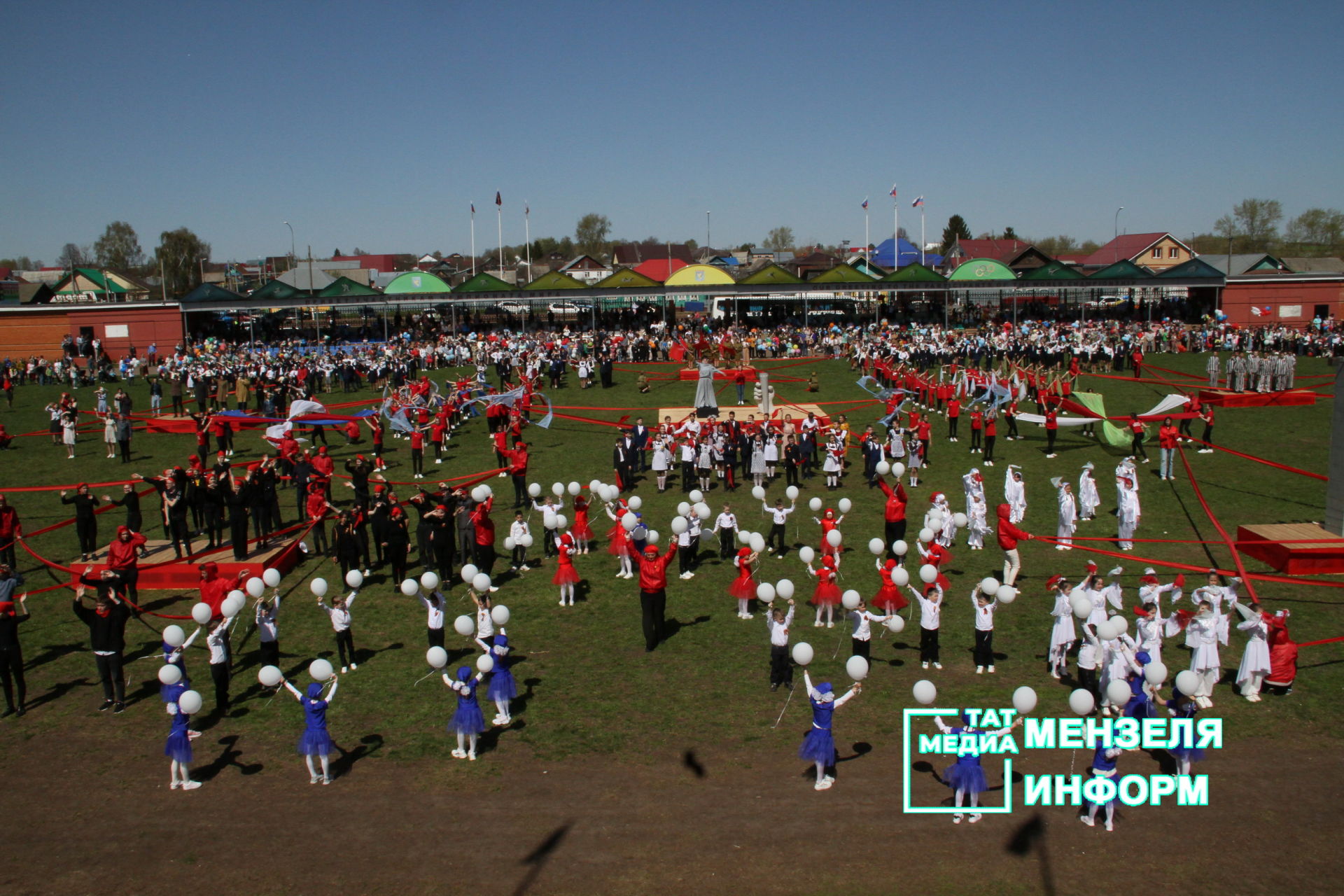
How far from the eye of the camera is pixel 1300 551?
14117 millimetres

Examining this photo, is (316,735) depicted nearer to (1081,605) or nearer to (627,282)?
(1081,605)

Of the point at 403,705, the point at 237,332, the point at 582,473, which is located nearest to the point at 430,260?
the point at 237,332

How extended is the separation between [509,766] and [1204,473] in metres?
18.2

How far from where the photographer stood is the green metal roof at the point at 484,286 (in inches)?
2037

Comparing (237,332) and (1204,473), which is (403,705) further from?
(237,332)

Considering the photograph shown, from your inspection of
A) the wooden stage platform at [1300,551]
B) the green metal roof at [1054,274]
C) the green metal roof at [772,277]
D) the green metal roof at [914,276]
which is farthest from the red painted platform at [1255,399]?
the green metal roof at [772,277]

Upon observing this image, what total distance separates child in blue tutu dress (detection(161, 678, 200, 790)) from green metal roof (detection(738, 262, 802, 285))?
4660 cm

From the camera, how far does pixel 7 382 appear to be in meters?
36.8

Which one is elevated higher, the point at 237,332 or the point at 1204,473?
the point at 237,332

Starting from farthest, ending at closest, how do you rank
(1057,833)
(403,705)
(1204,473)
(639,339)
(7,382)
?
(639,339) < (7,382) < (1204,473) < (403,705) < (1057,833)

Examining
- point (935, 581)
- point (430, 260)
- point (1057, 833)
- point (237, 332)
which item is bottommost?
point (1057, 833)

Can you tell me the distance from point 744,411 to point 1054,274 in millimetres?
30596

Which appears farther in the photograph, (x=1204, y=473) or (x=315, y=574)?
(x=1204, y=473)

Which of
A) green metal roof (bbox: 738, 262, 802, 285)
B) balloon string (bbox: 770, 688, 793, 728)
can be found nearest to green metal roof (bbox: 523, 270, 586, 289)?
green metal roof (bbox: 738, 262, 802, 285)
